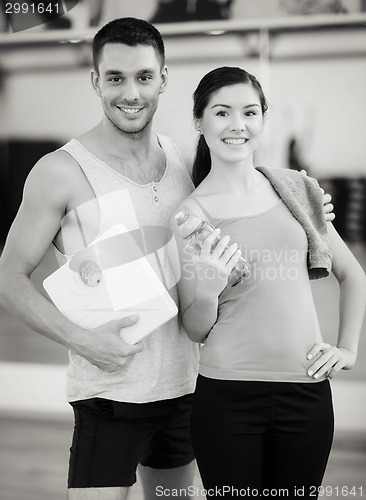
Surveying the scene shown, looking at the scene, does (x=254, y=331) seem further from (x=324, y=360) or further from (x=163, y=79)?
(x=163, y=79)

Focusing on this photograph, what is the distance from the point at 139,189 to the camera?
102 centimetres

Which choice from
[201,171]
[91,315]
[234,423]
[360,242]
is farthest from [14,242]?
[360,242]

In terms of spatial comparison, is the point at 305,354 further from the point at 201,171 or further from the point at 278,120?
the point at 278,120

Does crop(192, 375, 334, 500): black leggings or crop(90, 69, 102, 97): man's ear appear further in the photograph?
crop(90, 69, 102, 97): man's ear

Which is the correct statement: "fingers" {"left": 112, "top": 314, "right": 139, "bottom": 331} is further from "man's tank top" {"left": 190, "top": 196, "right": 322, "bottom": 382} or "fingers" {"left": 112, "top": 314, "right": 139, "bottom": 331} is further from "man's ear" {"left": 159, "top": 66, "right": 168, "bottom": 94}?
"man's ear" {"left": 159, "top": 66, "right": 168, "bottom": 94}

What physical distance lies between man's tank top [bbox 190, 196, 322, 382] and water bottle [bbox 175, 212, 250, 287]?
2 cm

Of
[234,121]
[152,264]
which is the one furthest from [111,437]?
[234,121]

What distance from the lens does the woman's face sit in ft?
2.98

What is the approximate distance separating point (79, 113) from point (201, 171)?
0.36 metres

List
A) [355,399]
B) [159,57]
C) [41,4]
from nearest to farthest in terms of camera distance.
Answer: [159,57], [41,4], [355,399]

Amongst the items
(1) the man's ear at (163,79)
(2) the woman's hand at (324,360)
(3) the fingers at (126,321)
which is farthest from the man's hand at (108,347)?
(1) the man's ear at (163,79)

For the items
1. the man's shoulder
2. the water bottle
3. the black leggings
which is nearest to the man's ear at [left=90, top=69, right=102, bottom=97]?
the man's shoulder

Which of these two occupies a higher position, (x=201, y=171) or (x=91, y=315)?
(x=201, y=171)

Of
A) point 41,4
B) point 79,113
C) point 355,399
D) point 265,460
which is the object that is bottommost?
point 355,399
